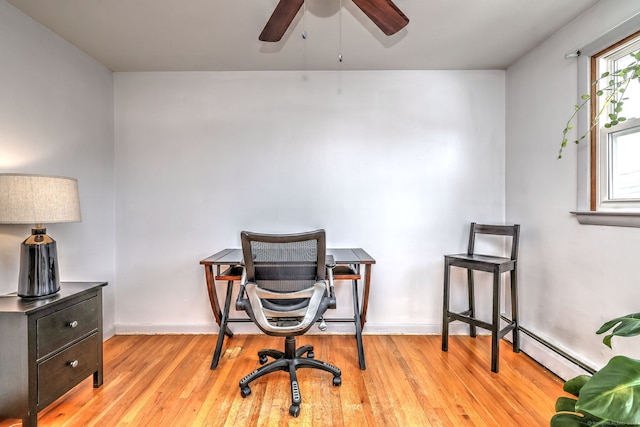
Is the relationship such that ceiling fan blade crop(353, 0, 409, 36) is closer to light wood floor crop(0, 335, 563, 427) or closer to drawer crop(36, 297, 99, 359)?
light wood floor crop(0, 335, 563, 427)

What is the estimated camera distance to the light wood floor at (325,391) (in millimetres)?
1671

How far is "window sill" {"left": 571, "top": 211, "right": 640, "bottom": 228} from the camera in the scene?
1.60 metres

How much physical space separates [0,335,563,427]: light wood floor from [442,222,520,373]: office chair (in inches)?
6.9

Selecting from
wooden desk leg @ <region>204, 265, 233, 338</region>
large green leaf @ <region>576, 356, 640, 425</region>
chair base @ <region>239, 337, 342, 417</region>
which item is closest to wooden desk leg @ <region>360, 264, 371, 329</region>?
chair base @ <region>239, 337, 342, 417</region>

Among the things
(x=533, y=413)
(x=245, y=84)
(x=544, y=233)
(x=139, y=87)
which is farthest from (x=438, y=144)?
(x=139, y=87)

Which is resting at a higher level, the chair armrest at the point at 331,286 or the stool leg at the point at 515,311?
the chair armrest at the point at 331,286

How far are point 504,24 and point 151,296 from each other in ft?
11.8

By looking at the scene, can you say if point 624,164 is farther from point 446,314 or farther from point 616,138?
point 446,314

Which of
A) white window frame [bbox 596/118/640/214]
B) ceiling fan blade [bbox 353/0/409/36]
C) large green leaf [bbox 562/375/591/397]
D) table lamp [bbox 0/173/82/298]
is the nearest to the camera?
large green leaf [bbox 562/375/591/397]

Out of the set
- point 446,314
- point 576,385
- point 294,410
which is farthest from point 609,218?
point 294,410

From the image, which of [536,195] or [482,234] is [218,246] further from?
[536,195]

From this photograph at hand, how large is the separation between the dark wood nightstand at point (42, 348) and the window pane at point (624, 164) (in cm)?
325

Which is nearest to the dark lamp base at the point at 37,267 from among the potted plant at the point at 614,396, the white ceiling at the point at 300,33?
the white ceiling at the point at 300,33

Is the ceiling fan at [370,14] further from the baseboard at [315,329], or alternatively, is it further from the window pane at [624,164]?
the baseboard at [315,329]
